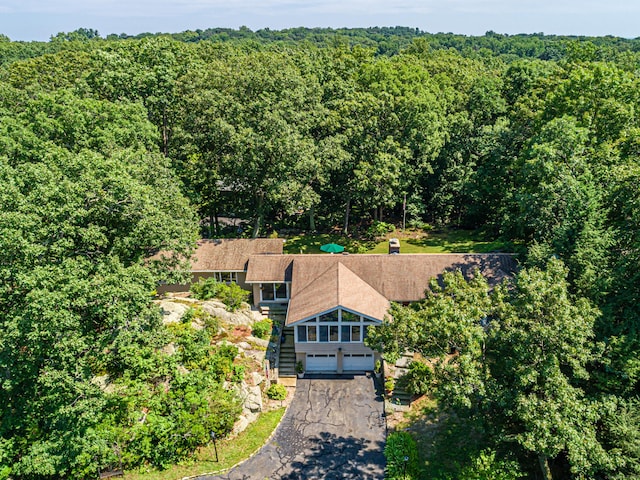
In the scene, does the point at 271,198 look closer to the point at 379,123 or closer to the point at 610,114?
the point at 379,123

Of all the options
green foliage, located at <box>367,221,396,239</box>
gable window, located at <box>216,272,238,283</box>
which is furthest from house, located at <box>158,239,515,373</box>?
green foliage, located at <box>367,221,396,239</box>

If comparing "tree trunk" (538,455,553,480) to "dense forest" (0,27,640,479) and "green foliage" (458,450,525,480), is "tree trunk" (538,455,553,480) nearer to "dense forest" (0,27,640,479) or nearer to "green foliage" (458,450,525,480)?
"dense forest" (0,27,640,479)

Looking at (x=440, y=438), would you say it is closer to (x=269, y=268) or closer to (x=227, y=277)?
(x=269, y=268)

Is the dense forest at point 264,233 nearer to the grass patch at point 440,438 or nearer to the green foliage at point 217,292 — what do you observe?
the grass patch at point 440,438

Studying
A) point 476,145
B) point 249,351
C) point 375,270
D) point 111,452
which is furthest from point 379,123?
point 111,452

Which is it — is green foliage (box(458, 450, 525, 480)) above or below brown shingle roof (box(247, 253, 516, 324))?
below

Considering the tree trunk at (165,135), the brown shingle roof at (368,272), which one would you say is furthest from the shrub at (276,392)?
the tree trunk at (165,135)
